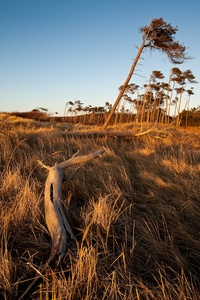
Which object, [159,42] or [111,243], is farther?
[159,42]

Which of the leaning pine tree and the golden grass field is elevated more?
the leaning pine tree

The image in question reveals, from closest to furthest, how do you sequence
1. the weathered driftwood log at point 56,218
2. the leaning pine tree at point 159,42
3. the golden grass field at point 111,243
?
the golden grass field at point 111,243, the weathered driftwood log at point 56,218, the leaning pine tree at point 159,42

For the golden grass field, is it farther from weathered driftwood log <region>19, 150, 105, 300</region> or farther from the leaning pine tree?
the leaning pine tree

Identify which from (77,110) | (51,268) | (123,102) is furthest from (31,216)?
(77,110)

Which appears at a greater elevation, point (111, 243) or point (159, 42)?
point (159, 42)

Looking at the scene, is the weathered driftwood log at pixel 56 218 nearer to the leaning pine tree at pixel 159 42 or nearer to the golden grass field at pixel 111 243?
the golden grass field at pixel 111 243

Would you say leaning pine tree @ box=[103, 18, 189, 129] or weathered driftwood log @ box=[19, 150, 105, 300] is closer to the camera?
weathered driftwood log @ box=[19, 150, 105, 300]

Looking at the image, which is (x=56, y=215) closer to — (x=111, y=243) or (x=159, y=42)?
(x=111, y=243)

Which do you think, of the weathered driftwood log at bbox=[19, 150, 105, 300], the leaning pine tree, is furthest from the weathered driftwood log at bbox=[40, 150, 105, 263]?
the leaning pine tree

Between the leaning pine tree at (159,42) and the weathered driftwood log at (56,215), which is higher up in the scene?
the leaning pine tree at (159,42)

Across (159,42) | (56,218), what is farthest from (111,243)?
(159,42)

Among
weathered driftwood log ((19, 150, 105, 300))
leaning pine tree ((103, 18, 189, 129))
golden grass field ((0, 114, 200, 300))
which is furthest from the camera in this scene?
leaning pine tree ((103, 18, 189, 129))

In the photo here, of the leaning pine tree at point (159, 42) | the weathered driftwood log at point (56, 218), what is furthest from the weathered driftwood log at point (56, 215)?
the leaning pine tree at point (159, 42)

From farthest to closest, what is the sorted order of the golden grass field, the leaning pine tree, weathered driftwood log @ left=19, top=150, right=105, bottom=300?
1. the leaning pine tree
2. weathered driftwood log @ left=19, top=150, right=105, bottom=300
3. the golden grass field
